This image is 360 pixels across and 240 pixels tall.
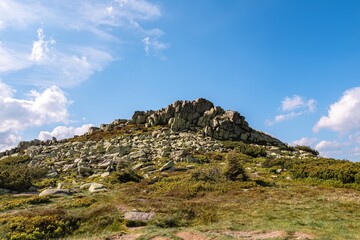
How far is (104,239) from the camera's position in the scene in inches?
600

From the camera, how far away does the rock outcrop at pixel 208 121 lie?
66625 mm

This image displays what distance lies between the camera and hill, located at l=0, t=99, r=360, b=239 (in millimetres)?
16672

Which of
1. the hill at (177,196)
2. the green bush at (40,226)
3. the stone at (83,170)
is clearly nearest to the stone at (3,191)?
the hill at (177,196)

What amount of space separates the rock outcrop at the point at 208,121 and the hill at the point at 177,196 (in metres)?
8.24

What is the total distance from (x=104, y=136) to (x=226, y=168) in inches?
1759

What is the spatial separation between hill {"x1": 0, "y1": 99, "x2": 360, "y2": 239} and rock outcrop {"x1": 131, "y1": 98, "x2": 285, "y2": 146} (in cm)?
824

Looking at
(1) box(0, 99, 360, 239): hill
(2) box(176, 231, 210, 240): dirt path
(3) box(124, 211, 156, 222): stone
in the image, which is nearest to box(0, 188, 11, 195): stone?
(1) box(0, 99, 360, 239): hill

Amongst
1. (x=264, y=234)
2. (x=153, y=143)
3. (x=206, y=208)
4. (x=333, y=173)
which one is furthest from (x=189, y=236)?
(x=153, y=143)

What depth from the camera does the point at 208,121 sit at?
70.2m

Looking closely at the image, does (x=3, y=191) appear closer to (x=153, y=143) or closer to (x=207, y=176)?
(x=207, y=176)

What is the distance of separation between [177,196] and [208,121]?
147ft

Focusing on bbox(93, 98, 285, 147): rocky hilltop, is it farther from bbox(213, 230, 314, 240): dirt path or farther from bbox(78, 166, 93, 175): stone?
bbox(213, 230, 314, 240): dirt path

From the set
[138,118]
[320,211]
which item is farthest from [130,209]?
[138,118]

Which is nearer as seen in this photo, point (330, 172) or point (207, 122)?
point (330, 172)
